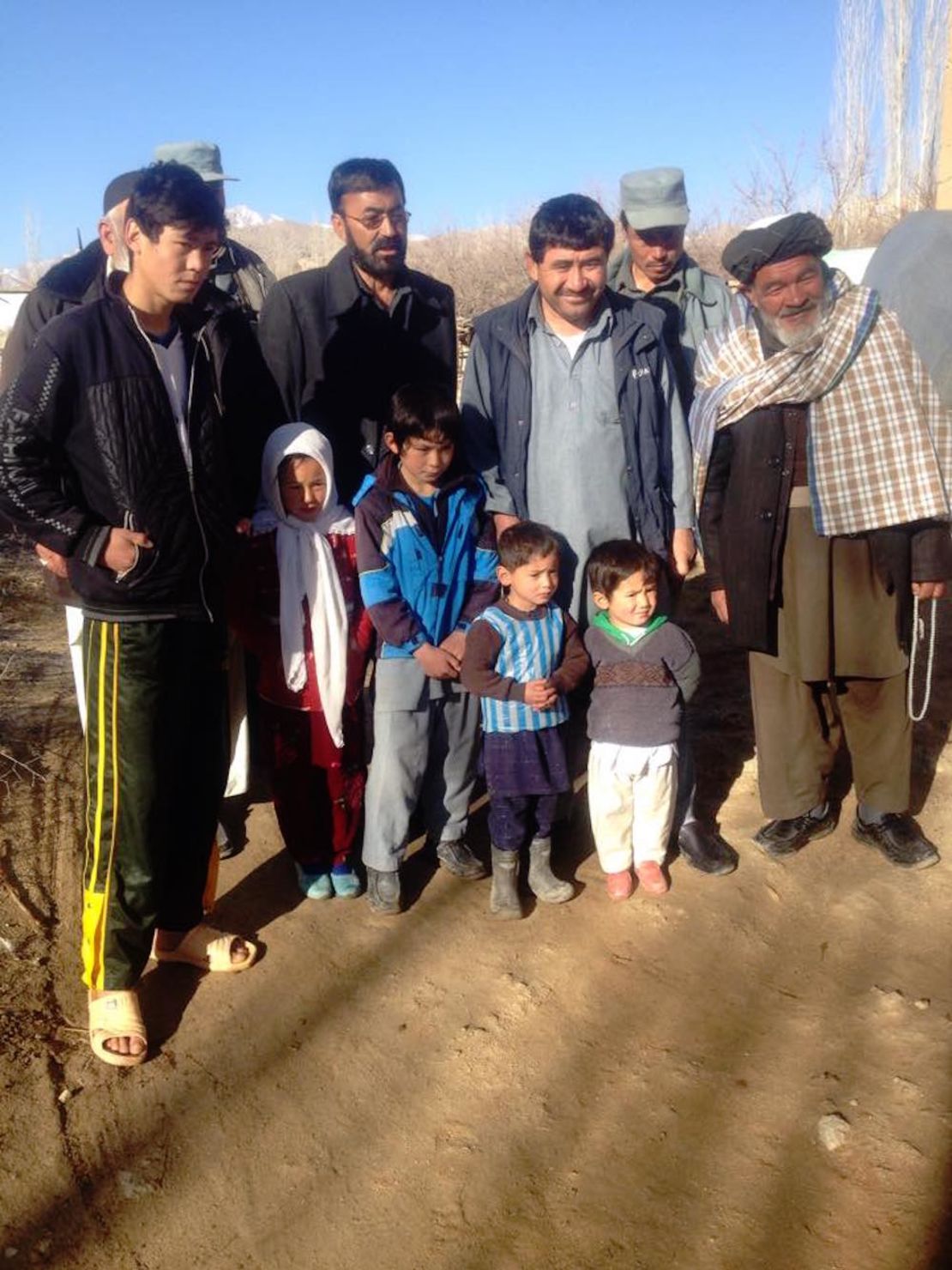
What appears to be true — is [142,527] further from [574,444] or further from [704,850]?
[704,850]

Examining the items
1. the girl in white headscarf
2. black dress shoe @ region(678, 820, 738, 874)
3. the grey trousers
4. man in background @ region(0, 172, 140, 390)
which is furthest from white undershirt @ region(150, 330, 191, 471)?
black dress shoe @ region(678, 820, 738, 874)

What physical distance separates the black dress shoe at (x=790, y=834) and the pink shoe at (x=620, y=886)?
1.85 ft

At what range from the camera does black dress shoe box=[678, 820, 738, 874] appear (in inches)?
143

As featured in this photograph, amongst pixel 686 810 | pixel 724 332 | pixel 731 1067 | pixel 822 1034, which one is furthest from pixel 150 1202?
pixel 724 332

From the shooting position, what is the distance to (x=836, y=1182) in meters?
2.38

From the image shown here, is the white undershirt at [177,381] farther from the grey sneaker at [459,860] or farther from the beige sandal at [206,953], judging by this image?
the grey sneaker at [459,860]

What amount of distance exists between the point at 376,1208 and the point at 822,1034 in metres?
1.26

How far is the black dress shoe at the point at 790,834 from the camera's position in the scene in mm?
3748

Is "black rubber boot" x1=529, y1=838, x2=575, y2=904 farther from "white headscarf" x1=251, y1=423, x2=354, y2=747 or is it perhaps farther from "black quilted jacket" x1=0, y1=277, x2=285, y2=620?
"black quilted jacket" x1=0, y1=277, x2=285, y2=620

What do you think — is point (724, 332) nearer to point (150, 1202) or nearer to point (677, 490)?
point (677, 490)

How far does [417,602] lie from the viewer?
3355mm

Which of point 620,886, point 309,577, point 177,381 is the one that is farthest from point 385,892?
point 177,381

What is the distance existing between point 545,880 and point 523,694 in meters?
0.66

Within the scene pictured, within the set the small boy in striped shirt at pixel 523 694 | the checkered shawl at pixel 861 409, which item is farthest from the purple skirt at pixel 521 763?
the checkered shawl at pixel 861 409
